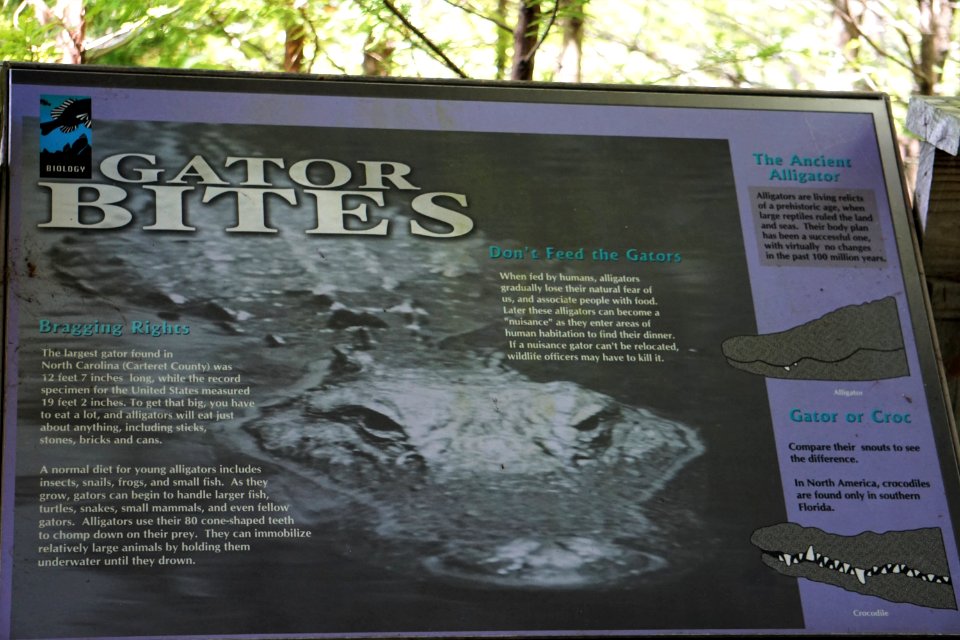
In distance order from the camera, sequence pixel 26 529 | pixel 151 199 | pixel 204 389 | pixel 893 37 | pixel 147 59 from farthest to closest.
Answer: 1. pixel 893 37
2. pixel 147 59
3. pixel 151 199
4. pixel 204 389
5. pixel 26 529

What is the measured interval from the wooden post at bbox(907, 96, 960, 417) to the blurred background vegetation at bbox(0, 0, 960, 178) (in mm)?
1512

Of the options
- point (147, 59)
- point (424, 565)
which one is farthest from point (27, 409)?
point (147, 59)

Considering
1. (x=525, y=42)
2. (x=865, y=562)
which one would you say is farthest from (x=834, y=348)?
(x=525, y=42)

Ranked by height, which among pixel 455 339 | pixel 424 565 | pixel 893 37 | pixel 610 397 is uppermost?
pixel 893 37

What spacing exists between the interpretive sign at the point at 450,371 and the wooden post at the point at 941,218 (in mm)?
116

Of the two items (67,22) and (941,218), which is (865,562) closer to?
(941,218)

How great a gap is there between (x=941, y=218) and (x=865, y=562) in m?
1.08

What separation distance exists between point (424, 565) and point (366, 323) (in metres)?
0.62

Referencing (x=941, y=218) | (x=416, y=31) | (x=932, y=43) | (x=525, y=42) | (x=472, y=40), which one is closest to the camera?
(x=941, y=218)

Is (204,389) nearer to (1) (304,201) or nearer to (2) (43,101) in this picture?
(1) (304,201)

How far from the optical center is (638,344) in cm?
268

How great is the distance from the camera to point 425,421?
99.8 inches

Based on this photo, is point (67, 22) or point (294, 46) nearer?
point (67, 22)

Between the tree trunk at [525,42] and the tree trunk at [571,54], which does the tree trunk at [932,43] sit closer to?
the tree trunk at [571,54]
